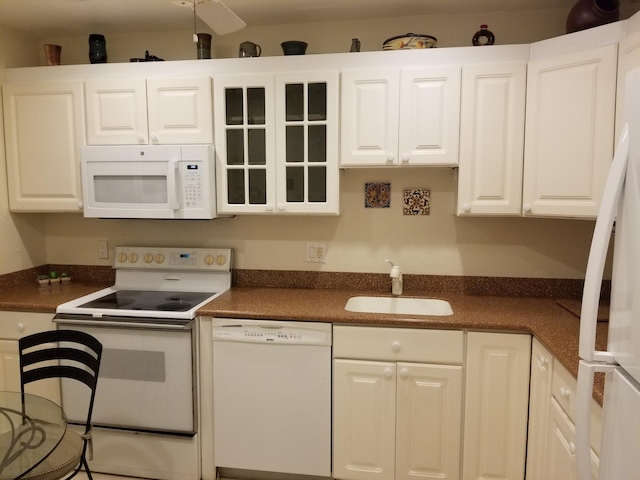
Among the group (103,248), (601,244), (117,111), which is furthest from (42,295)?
(601,244)

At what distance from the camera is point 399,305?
2498 mm

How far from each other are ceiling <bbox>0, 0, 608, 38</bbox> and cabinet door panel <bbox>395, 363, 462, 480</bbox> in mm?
1867

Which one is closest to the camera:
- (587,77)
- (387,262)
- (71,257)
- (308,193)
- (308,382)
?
(587,77)

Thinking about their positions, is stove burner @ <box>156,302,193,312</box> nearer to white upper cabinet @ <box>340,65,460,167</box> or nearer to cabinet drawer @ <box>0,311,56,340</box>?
cabinet drawer @ <box>0,311,56,340</box>

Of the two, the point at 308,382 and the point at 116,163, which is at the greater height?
the point at 116,163

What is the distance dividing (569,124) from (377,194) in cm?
103

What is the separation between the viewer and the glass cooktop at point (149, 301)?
2.30 metres

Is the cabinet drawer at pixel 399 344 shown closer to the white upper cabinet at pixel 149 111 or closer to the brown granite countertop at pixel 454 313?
the brown granite countertop at pixel 454 313

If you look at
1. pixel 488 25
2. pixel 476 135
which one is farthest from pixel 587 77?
pixel 488 25

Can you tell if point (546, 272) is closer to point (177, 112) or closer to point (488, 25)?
point (488, 25)

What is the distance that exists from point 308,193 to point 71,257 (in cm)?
176

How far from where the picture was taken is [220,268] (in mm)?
2660

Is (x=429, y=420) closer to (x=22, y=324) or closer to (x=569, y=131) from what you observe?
(x=569, y=131)

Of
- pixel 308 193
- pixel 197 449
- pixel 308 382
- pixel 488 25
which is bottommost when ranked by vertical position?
pixel 197 449
